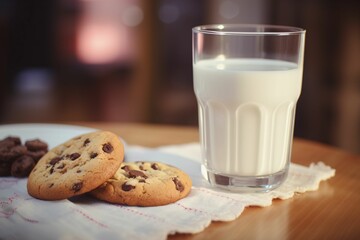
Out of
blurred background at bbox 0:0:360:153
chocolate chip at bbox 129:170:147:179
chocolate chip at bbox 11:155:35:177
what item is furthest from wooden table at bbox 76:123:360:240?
blurred background at bbox 0:0:360:153

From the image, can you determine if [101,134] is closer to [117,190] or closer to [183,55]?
[117,190]

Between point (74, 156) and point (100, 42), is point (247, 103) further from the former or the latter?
point (100, 42)

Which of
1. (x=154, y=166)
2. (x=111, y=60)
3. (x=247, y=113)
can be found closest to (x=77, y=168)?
(x=154, y=166)

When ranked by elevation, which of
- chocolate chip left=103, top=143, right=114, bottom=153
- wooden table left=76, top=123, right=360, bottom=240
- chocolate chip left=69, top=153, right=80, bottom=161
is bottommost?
wooden table left=76, top=123, right=360, bottom=240

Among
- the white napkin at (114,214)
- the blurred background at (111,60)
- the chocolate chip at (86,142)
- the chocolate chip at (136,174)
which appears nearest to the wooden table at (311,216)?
the white napkin at (114,214)

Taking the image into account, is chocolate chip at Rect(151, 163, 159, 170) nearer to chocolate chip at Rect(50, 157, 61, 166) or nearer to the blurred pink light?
chocolate chip at Rect(50, 157, 61, 166)

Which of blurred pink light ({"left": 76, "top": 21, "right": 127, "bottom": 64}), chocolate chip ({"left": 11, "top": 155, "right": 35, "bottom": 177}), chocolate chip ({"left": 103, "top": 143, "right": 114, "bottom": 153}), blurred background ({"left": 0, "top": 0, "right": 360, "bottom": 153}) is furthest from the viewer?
blurred pink light ({"left": 76, "top": 21, "right": 127, "bottom": 64})

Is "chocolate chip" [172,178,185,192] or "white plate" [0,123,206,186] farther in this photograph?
"white plate" [0,123,206,186]

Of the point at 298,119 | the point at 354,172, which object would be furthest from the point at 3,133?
the point at 298,119
